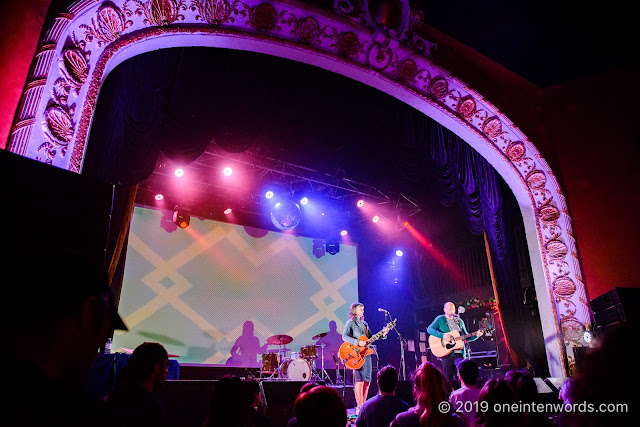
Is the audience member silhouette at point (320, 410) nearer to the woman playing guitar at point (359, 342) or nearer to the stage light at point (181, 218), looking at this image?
the woman playing guitar at point (359, 342)

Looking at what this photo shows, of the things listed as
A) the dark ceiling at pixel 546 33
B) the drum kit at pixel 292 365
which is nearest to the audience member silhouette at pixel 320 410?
the dark ceiling at pixel 546 33

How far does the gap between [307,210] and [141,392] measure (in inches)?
361

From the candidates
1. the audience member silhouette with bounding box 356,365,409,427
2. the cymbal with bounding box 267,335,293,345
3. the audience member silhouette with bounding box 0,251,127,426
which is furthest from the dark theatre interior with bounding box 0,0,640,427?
the cymbal with bounding box 267,335,293,345

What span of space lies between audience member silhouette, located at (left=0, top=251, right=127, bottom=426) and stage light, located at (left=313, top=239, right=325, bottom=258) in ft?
34.7

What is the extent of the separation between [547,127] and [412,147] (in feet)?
6.89

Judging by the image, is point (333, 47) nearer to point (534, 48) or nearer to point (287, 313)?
point (534, 48)

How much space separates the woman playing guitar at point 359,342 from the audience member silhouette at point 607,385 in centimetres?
582

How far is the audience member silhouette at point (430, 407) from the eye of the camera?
2785 mm

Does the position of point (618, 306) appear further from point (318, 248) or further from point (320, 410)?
point (318, 248)

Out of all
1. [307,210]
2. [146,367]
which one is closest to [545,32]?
[146,367]

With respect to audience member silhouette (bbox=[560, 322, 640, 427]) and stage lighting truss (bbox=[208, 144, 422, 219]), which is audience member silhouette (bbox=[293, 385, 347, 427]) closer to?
audience member silhouette (bbox=[560, 322, 640, 427])

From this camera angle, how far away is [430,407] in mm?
2859

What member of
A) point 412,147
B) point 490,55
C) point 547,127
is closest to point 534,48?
point 490,55

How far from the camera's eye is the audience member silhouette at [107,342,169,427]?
2150mm
